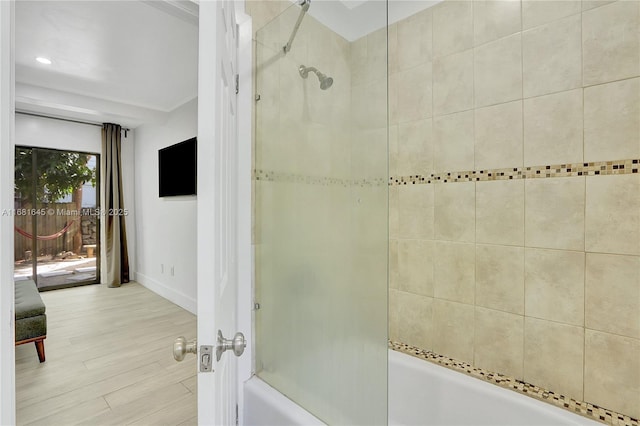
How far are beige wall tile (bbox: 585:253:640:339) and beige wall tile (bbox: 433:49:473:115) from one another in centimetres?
90

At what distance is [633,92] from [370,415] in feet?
5.00

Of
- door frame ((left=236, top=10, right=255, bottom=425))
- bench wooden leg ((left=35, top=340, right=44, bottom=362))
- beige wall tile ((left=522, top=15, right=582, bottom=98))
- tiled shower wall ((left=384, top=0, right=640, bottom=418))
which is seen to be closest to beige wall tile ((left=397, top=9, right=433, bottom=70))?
tiled shower wall ((left=384, top=0, right=640, bottom=418))

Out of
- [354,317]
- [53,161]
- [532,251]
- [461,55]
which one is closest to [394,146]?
[461,55]

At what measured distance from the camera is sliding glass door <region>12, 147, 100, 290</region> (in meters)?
1.36

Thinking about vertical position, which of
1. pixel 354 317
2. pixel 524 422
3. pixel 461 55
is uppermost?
pixel 461 55

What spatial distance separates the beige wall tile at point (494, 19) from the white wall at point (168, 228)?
7.75 ft

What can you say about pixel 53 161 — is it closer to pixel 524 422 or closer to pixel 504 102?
pixel 504 102

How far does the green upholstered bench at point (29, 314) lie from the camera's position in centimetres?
136

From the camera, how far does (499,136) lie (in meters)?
1.36

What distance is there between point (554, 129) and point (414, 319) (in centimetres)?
117

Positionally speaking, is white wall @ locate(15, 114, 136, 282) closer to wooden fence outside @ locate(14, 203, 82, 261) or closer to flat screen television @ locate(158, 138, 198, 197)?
wooden fence outside @ locate(14, 203, 82, 261)

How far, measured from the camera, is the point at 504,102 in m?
1.35

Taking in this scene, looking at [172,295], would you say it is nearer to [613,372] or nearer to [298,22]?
[298,22]

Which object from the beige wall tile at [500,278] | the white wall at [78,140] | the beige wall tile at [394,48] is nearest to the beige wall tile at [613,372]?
the beige wall tile at [500,278]
